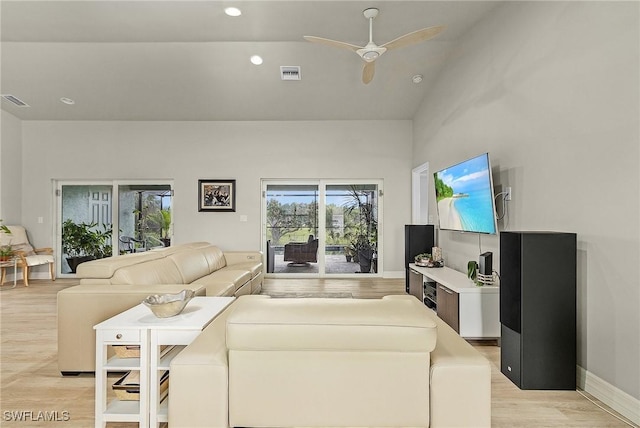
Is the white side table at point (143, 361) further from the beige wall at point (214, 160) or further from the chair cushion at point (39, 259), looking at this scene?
the chair cushion at point (39, 259)

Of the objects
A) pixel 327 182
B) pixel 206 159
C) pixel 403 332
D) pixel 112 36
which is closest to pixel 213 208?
pixel 206 159

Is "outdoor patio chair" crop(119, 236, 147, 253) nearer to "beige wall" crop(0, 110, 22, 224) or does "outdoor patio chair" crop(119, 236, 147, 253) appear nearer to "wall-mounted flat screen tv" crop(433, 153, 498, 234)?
"beige wall" crop(0, 110, 22, 224)

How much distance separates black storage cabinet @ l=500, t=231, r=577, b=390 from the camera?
239 cm

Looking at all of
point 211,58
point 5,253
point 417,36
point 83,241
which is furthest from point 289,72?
point 5,253

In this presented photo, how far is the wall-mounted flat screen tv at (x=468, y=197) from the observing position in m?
3.37

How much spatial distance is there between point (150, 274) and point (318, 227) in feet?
12.4

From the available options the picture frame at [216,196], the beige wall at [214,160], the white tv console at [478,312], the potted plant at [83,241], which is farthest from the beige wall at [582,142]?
the potted plant at [83,241]

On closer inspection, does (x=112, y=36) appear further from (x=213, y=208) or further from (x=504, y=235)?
(x=504, y=235)

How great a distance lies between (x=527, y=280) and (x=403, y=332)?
1.44 m

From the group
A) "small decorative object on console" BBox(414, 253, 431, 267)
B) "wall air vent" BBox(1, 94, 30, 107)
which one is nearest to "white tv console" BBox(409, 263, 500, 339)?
"small decorative object on console" BBox(414, 253, 431, 267)

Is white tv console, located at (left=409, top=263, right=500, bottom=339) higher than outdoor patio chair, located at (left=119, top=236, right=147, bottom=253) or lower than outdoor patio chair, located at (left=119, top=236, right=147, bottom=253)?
lower

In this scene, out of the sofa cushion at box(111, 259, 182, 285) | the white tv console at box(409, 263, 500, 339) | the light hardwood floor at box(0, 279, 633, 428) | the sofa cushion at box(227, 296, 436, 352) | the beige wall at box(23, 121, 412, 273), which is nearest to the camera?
the sofa cushion at box(227, 296, 436, 352)

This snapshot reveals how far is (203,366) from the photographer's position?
4.91 feet

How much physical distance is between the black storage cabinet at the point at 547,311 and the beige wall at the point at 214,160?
13.8 feet
